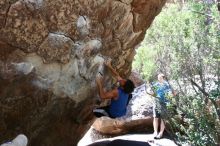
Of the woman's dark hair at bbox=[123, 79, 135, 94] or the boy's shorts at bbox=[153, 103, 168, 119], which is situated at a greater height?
the woman's dark hair at bbox=[123, 79, 135, 94]

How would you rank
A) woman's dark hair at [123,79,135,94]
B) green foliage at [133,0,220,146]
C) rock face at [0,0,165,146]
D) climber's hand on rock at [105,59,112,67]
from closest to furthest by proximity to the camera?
1. rock face at [0,0,165,146]
2. green foliage at [133,0,220,146]
3. woman's dark hair at [123,79,135,94]
4. climber's hand on rock at [105,59,112,67]

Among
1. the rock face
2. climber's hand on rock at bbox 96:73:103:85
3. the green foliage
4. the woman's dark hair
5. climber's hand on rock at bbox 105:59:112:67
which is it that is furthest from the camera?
climber's hand on rock at bbox 105:59:112:67

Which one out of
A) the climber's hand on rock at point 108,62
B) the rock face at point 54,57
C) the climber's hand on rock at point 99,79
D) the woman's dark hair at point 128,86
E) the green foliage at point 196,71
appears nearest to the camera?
the rock face at point 54,57

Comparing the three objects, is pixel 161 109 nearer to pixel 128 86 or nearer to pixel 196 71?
pixel 196 71

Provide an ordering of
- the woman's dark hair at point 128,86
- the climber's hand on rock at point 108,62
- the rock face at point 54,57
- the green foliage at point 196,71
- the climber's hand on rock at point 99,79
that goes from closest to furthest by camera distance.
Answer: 1. the rock face at point 54,57
2. the green foliage at point 196,71
3. the woman's dark hair at point 128,86
4. the climber's hand on rock at point 99,79
5. the climber's hand on rock at point 108,62

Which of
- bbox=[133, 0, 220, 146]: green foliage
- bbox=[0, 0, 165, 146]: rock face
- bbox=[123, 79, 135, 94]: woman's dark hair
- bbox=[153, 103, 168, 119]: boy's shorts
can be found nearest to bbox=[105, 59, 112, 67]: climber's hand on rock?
bbox=[0, 0, 165, 146]: rock face

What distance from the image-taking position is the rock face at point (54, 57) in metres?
6.60

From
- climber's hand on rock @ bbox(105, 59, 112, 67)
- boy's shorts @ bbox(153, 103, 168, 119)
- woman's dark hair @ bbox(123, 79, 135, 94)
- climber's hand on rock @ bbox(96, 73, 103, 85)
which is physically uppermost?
climber's hand on rock @ bbox(105, 59, 112, 67)

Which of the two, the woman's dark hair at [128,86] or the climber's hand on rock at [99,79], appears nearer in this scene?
the woman's dark hair at [128,86]

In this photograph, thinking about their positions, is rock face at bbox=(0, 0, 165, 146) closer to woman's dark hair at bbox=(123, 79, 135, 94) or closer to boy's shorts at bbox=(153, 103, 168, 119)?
woman's dark hair at bbox=(123, 79, 135, 94)

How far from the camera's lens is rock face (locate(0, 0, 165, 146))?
260 inches

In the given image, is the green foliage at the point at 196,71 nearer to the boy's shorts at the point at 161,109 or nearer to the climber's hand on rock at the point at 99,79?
the boy's shorts at the point at 161,109

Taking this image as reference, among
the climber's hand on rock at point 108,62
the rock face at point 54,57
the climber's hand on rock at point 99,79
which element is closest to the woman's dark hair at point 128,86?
the climber's hand on rock at point 99,79

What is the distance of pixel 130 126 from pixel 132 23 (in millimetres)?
3998
